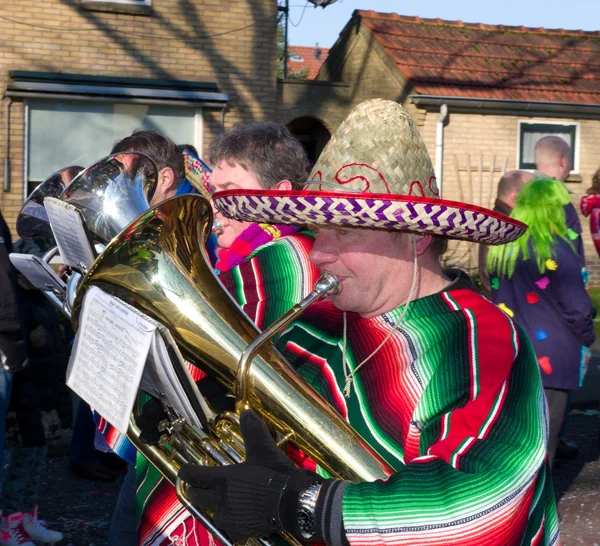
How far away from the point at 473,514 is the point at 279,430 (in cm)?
46

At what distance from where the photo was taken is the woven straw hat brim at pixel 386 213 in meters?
1.84

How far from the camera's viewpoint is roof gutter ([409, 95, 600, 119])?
44.6 ft

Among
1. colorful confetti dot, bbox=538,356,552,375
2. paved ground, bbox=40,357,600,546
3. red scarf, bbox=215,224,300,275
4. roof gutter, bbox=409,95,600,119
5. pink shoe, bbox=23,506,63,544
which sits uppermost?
red scarf, bbox=215,224,300,275

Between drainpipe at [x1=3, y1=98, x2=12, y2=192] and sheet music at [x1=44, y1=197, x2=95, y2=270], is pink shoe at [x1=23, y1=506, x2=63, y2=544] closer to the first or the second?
sheet music at [x1=44, y1=197, x2=95, y2=270]

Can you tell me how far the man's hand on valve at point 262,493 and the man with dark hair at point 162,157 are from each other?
2293 mm

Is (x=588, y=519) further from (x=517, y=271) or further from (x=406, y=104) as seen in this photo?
(x=406, y=104)

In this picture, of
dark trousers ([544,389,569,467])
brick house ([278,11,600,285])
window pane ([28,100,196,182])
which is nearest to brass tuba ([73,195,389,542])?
dark trousers ([544,389,569,467])

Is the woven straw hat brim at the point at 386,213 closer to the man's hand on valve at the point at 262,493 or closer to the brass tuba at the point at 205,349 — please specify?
the brass tuba at the point at 205,349

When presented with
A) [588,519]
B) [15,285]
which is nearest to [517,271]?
[588,519]

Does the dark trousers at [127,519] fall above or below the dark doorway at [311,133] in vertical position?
above

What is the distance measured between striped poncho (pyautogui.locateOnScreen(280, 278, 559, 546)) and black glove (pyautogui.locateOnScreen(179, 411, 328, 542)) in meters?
0.11

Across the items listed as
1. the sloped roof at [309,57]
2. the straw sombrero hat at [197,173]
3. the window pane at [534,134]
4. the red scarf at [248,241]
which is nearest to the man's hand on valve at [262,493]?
the red scarf at [248,241]

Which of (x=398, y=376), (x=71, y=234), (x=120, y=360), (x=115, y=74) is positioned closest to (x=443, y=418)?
(x=398, y=376)

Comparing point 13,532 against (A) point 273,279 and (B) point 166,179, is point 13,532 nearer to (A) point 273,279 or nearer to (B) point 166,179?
(B) point 166,179
